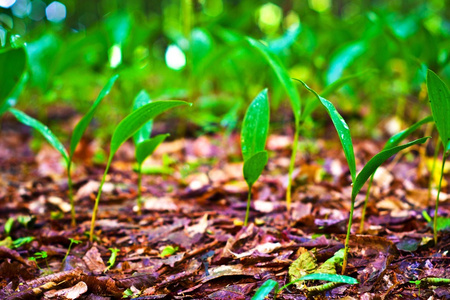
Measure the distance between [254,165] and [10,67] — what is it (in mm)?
918

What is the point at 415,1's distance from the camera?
585cm

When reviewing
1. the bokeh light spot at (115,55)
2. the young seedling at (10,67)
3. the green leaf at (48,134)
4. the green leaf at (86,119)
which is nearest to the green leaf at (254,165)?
the green leaf at (86,119)

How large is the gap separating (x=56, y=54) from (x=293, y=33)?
1588 mm

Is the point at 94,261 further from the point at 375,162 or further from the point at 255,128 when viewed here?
the point at 375,162

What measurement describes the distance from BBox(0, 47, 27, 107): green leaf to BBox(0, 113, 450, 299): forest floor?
50 cm

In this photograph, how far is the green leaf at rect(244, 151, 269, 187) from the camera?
45.9 inches

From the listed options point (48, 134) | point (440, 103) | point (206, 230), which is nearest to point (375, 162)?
point (440, 103)

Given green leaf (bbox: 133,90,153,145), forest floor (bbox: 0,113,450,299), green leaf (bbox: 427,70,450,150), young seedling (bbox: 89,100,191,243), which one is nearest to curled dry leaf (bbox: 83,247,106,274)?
forest floor (bbox: 0,113,450,299)

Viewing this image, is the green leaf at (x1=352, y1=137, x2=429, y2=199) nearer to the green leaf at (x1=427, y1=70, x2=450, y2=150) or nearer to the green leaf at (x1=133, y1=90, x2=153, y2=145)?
the green leaf at (x1=427, y1=70, x2=450, y2=150)

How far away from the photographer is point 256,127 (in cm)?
127

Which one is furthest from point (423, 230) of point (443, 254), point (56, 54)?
point (56, 54)

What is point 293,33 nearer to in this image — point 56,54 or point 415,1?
point 56,54

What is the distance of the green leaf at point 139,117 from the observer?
109 cm

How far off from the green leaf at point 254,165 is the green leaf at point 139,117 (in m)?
0.29
